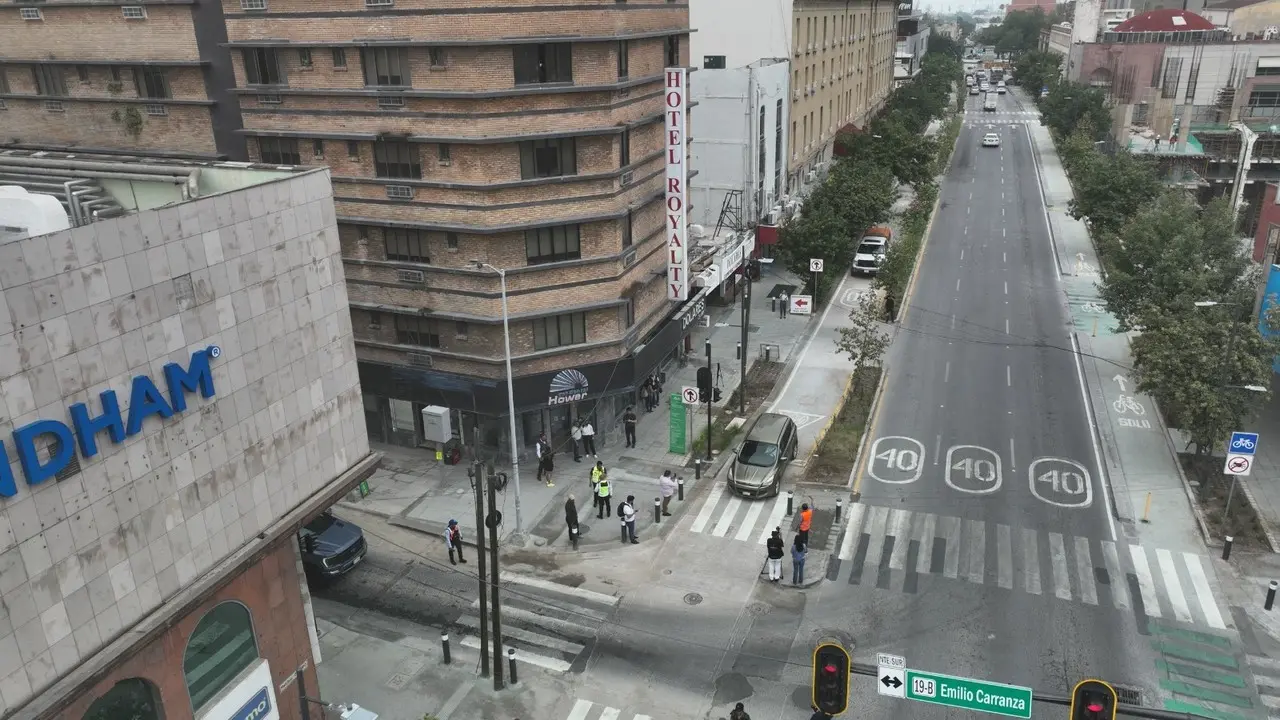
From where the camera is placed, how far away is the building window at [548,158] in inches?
1135

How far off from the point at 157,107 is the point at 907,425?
98.6 ft

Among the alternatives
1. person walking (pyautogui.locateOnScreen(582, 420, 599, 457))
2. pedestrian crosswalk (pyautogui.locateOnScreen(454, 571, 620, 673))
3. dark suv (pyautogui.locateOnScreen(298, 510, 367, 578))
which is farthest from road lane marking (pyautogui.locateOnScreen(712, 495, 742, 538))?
dark suv (pyautogui.locateOnScreen(298, 510, 367, 578))

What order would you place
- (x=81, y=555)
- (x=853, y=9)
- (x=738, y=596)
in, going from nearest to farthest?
(x=81, y=555) < (x=738, y=596) < (x=853, y=9)

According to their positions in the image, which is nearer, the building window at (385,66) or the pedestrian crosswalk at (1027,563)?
the pedestrian crosswalk at (1027,563)

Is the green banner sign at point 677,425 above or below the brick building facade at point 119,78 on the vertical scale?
below

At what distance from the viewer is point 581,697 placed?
20484mm

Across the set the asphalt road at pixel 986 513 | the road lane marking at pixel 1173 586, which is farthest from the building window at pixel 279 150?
the road lane marking at pixel 1173 586

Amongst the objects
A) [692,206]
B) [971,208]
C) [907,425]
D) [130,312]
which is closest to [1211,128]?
[971,208]

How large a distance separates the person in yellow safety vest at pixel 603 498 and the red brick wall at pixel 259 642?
10.4 metres

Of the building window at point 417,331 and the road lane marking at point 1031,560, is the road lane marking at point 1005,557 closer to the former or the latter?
the road lane marking at point 1031,560

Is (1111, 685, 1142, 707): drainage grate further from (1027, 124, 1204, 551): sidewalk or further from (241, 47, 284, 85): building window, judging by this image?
(241, 47, 284, 85): building window

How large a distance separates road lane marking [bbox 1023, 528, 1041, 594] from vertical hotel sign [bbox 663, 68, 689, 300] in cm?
1572

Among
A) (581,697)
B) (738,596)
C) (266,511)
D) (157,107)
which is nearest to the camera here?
(266,511)

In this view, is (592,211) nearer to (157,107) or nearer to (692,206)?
(157,107)
